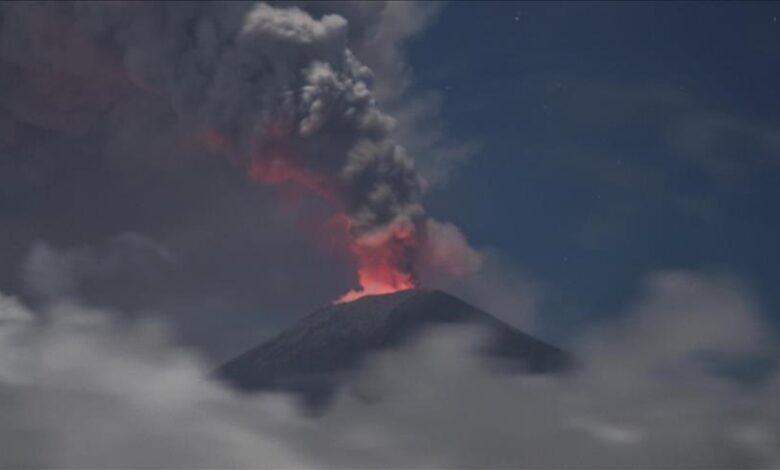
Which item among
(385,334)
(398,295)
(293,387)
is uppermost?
(398,295)

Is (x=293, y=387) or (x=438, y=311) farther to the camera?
(x=438, y=311)

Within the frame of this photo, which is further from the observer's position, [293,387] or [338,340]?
[338,340]

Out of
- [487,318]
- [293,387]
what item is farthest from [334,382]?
[487,318]

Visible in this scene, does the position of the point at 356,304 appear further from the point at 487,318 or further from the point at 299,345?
the point at 487,318

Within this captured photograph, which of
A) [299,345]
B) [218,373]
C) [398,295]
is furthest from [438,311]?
[218,373]

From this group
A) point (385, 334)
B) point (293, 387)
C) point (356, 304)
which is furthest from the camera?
point (356, 304)

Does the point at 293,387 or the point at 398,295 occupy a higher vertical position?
the point at 398,295

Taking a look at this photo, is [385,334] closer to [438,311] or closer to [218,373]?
[438,311]

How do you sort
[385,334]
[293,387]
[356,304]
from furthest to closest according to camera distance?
[356,304] → [385,334] → [293,387]

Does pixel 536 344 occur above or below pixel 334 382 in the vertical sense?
above
